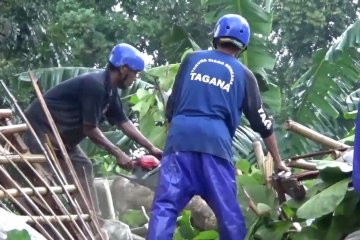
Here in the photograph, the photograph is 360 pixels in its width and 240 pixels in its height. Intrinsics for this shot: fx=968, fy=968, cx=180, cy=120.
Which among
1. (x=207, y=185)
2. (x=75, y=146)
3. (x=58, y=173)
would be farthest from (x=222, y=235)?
(x=75, y=146)

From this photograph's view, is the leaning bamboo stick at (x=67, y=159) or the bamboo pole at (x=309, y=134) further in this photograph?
the bamboo pole at (x=309, y=134)

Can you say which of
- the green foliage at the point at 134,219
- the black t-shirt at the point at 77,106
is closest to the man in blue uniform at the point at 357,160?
the black t-shirt at the point at 77,106

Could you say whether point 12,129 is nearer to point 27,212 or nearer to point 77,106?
Answer: point 77,106

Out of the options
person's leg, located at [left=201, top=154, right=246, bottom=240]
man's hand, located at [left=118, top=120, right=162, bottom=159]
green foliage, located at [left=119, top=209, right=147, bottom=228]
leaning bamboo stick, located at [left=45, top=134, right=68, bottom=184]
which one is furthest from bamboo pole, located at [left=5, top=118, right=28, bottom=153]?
green foliage, located at [left=119, top=209, right=147, bottom=228]

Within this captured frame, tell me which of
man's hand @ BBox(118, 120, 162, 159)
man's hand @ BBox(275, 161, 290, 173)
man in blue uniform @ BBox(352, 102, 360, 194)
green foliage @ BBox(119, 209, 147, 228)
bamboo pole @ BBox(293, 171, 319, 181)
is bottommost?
green foliage @ BBox(119, 209, 147, 228)

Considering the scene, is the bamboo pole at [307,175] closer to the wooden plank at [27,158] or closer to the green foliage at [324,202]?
the green foliage at [324,202]

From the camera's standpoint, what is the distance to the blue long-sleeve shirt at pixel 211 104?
17.4 feet

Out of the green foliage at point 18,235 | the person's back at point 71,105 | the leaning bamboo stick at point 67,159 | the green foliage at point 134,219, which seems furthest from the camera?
the green foliage at point 134,219

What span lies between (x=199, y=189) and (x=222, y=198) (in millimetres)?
158

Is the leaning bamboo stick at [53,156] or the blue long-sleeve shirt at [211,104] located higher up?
the blue long-sleeve shirt at [211,104]

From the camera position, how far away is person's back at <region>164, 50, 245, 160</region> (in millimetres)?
5293

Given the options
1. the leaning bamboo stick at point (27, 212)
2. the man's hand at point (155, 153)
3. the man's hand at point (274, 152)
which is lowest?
the leaning bamboo stick at point (27, 212)

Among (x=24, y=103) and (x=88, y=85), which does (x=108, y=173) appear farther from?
(x=88, y=85)

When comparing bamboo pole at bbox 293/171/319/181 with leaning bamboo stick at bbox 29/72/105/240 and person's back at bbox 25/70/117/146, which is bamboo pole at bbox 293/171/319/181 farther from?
person's back at bbox 25/70/117/146
